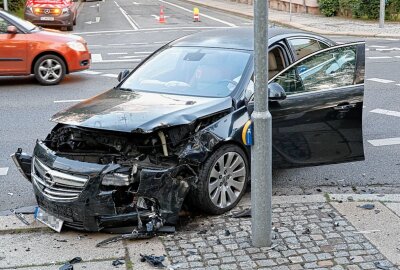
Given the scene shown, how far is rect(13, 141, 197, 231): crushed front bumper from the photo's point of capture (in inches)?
209

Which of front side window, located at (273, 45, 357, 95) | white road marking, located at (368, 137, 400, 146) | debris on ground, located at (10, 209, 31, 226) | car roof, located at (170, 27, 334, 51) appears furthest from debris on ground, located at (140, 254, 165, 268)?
white road marking, located at (368, 137, 400, 146)

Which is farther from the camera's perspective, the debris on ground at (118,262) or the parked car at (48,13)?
the parked car at (48,13)

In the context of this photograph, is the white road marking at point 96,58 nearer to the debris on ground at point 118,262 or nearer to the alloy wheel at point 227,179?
the alloy wheel at point 227,179

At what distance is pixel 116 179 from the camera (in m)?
5.36

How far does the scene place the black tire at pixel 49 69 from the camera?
13.2m

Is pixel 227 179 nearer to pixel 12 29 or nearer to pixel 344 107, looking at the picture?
pixel 344 107

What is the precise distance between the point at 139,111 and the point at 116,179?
0.79 m

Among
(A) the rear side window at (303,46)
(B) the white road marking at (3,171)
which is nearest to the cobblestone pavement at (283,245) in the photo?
(A) the rear side window at (303,46)

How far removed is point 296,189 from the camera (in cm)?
693

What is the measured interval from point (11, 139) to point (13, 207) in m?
2.71

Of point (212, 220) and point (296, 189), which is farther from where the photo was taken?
point (296, 189)

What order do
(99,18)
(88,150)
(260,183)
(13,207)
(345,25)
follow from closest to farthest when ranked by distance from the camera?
(260,183) → (88,150) → (13,207) → (345,25) → (99,18)

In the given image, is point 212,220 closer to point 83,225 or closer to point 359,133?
point 83,225

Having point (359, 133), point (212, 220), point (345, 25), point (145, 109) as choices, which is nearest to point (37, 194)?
point (145, 109)
